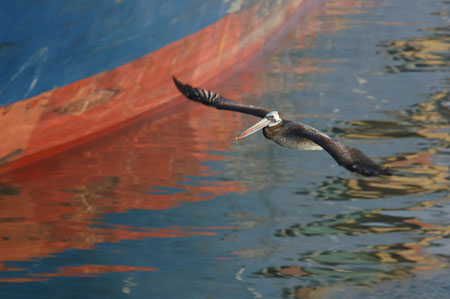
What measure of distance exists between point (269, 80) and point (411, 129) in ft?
5.96

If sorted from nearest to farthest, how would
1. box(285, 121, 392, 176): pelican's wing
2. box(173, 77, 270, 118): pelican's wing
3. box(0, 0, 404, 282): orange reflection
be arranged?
1. box(285, 121, 392, 176): pelican's wing
2. box(173, 77, 270, 118): pelican's wing
3. box(0, 0, 404, 282): orange reflection

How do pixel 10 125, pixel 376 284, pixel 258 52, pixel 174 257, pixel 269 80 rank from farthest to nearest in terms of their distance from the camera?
pixel 258 52, pixel 269 80, pixel 10 125, pixel 174 257, pixel 376 284

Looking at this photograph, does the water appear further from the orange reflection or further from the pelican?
the pelican

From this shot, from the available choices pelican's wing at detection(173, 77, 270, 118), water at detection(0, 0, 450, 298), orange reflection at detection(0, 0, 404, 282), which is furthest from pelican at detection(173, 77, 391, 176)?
orange reflection at detection(0, 0, 404, 282)

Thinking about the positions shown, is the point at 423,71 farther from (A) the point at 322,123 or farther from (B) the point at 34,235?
(B) the point at 34,235

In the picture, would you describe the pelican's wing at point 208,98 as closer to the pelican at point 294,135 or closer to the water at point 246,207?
the pelican at point 294,135

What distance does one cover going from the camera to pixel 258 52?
882 cm

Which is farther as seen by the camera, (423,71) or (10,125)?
(423,71)

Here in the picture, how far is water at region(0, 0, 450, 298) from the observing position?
389cm

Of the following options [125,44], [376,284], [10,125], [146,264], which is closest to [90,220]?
[146,264]

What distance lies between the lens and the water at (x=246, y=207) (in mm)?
3893

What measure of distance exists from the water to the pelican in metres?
0.57

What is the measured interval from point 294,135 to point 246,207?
911 millimetres

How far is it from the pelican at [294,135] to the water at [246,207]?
0.57 m
